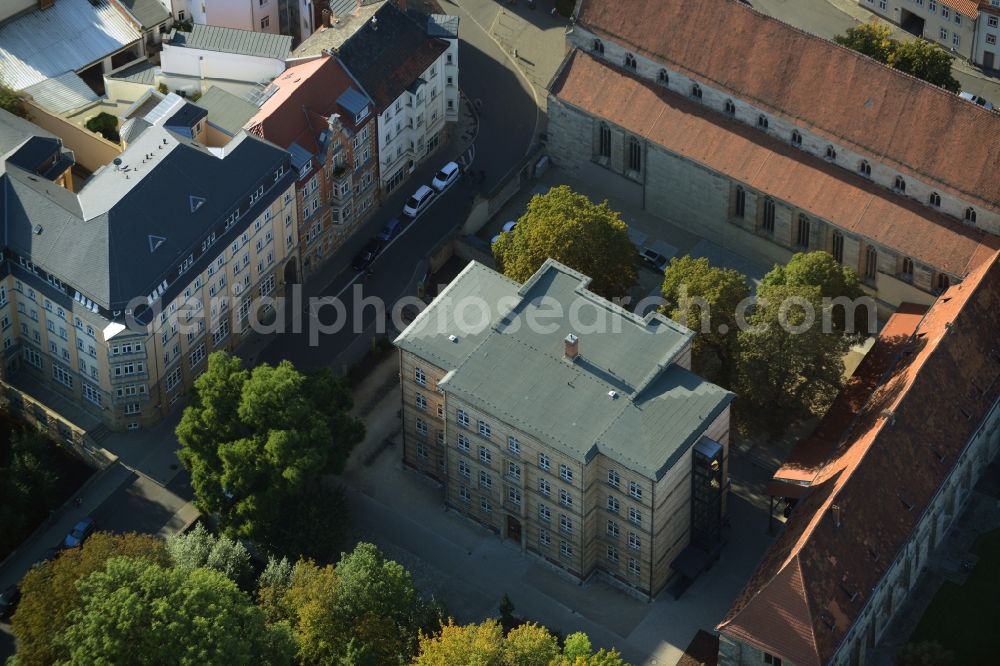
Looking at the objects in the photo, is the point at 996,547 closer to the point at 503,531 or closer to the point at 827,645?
the point at 827,645

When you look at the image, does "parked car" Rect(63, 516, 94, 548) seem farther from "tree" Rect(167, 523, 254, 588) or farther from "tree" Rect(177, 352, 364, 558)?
"tree" Rect(177, 352, 364, 558)

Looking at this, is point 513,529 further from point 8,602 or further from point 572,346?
point 8,602

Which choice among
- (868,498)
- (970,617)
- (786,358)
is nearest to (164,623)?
(868,498)

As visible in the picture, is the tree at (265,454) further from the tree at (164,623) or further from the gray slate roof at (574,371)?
the tree at (164,623)

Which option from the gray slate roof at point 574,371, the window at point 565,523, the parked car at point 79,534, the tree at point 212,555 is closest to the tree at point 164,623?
the tree at point 212,555

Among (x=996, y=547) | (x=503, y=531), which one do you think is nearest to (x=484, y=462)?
(x=503, y=531)

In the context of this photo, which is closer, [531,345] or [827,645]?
[827,645]

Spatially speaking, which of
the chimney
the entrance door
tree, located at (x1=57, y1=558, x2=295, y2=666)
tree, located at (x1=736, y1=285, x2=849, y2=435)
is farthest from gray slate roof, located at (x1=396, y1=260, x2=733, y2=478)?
tree, located at (x1=57, y1=558, x2=295, y2=666)
